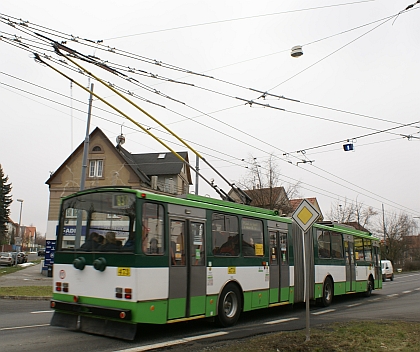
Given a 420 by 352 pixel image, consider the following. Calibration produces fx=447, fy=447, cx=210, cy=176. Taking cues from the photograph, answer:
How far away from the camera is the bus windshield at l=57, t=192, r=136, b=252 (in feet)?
26.7

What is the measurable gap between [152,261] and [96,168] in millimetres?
33705

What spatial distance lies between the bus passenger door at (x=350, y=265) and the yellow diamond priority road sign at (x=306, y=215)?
8.52 metres

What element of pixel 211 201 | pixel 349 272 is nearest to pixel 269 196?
pixel 349 272

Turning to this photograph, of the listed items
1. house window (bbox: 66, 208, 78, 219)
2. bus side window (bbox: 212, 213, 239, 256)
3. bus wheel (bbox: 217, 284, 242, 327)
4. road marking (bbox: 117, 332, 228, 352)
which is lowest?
road marking (bbox: 117, 332, 228, 352)

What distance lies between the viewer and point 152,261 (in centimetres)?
806

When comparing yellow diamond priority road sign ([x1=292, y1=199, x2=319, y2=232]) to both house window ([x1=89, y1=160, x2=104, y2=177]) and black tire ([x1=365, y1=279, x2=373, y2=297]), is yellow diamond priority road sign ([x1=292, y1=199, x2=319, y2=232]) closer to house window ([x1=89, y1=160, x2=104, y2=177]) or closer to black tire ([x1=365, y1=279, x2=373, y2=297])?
black tire ([x1=365, y1=279, x2=373, y2=297])

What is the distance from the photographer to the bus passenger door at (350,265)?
1667 centimetres

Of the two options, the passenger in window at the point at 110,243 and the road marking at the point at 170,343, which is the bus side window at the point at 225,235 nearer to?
the road marking at the point at 170,343

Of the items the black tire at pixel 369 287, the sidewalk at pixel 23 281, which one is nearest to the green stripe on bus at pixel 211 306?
the sidewalk at pixel 23 281

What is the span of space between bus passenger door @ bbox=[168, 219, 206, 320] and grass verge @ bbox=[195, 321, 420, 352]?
1096 millimetres

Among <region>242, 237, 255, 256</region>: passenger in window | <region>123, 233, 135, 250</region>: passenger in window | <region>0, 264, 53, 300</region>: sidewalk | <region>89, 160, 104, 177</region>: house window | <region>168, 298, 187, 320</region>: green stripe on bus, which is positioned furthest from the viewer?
<region>89, 160, 104, 177</region>: house window

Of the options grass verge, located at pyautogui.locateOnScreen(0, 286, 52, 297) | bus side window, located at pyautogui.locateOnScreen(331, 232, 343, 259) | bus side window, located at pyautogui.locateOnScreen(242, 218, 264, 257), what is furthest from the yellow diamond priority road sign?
grass verge, located at pyautogui.locateOnScreen(0, 286, 52, 297)

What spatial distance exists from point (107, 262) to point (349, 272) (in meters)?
11.4

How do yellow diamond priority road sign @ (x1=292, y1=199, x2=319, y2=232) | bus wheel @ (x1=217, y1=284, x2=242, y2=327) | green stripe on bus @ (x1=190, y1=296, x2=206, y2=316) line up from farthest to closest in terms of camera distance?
bus wheel @ (x1=217, y1=284, x2=242, y2=327) → green stripe on bus @ (x1=190, y1=296, x2=206, y2=316) → yellow diamond priority road sign @ (x1=292, y1=199, x2=319, y2=232)
